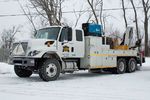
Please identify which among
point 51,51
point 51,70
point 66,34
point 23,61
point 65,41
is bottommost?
point 51,70

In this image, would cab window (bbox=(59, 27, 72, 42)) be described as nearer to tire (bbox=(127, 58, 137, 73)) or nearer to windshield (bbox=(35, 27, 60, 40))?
windshield (bbox=(35, 27, 60, 40))

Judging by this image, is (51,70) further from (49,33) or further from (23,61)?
(49,33)

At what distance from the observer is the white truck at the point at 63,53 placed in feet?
35.7

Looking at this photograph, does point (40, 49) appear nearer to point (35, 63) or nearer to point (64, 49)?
point (35, 63)

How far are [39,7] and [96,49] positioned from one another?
21336 millimetres

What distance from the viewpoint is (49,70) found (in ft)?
36.3

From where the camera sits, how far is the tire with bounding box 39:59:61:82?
10766 millimetres

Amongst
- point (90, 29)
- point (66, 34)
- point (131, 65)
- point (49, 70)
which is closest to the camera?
point (49, 70)

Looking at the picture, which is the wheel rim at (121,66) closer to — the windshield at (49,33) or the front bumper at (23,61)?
the windshield at (49,33)

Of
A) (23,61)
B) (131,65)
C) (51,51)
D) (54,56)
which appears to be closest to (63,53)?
(54,56)

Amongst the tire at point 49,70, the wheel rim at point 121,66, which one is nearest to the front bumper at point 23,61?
the tire at point 49,70

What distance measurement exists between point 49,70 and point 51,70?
0.14 meters

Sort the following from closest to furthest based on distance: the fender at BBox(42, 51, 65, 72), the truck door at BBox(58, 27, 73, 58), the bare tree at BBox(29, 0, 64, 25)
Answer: the fender at BBox(42, 51, 65, 72), the truck door at BBox(58, 27, 73, 58), the bare tree at BBox(29, 0, 64, 25)

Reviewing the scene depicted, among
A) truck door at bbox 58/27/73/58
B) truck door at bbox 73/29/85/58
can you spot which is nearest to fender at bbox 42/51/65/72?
truck door at bbox 58/27/73/58
